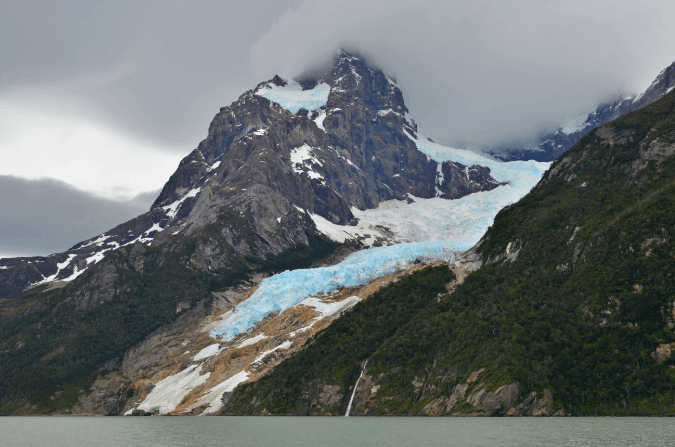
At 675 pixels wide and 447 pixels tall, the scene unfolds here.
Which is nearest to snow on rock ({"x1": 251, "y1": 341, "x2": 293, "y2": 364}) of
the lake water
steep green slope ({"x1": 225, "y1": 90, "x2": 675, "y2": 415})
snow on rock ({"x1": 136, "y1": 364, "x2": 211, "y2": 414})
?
steep green slope ({"x1": 225, "y1": 90, "x2": 675, "y2": 415})

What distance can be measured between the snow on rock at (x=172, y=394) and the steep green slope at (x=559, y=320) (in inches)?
1230

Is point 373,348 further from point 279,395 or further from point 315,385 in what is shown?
point 279,395

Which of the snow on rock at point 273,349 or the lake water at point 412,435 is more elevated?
the snow on rock at point 273,349

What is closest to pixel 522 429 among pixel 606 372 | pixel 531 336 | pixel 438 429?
pixel 438 429

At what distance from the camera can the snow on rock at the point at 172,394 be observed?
17738 cm

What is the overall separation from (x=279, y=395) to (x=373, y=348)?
31.2 m

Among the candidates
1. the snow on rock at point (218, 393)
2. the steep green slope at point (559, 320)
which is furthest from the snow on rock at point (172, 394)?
the steep green slope at point (559, 320)

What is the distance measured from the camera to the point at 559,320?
11431 cm

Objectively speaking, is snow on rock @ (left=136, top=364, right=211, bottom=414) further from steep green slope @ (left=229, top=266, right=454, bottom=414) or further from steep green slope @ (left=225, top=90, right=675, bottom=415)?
steep green slope @ (left=229, top=266, right=454, bottom=414)

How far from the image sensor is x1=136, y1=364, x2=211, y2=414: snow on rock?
582ft

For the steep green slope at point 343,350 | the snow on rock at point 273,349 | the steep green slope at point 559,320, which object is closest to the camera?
the steep green slope at point 559,320

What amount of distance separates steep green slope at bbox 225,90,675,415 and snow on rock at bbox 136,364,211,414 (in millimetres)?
31250

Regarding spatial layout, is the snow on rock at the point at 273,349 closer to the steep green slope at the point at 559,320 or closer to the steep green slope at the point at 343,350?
the steep green slope at the point at 343,350

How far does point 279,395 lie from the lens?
148625 mm
